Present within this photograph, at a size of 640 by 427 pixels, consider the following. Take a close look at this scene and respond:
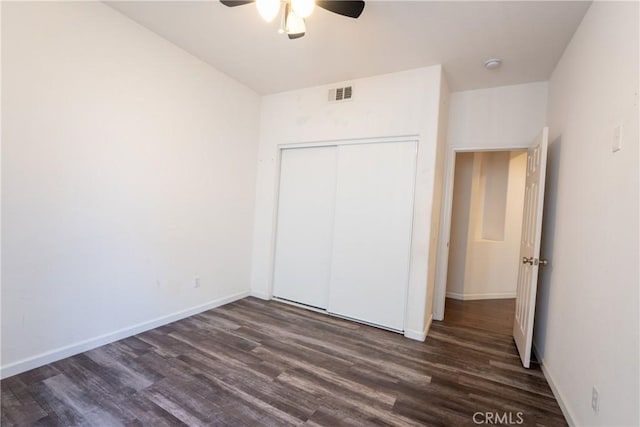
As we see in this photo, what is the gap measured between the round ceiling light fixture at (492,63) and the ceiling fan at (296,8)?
155 centimetres

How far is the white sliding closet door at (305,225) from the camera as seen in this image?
3.40 metres

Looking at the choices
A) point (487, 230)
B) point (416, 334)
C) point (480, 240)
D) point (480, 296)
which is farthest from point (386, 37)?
point (480, 296)

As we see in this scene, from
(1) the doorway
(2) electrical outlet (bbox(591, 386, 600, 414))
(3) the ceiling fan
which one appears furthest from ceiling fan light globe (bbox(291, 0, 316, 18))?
(1) the doorway

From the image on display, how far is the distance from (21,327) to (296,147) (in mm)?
2954

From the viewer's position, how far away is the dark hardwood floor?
166cm

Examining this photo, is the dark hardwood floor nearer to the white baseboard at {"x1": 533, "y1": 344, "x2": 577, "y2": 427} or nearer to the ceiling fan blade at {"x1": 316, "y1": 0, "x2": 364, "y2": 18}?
the white baseboard at {"x1": 533, "y1": 344, "x2": 577, "y2": 427}

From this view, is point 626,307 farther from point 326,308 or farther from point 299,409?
point 326,308

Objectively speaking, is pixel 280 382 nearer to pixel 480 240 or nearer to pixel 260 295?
pixel 260 295

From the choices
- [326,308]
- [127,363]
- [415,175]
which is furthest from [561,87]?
[127,363]

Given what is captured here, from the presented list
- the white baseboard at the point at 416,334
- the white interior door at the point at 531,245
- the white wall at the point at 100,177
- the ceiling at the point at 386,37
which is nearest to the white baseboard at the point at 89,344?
the white wall at the point at 100,177

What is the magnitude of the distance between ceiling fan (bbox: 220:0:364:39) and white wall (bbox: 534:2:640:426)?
4.66ft

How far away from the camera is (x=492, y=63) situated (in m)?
2.57

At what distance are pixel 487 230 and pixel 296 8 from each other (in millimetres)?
4512
